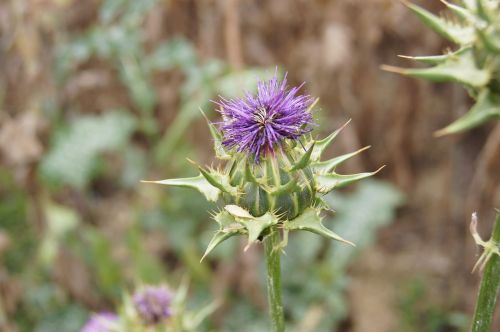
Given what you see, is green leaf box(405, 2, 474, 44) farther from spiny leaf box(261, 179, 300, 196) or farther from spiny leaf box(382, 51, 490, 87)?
spiny leaf box(261, 179, 300, 196)

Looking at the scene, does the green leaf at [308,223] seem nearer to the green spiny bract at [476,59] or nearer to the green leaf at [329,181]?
the green leaf at [329,181]

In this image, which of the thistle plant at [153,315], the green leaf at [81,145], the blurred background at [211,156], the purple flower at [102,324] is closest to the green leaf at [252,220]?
the thistle plant at [153,315]

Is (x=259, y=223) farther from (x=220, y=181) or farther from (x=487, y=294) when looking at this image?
(x=487, y=294)

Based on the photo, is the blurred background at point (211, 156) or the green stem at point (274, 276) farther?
the blurred background at point (211, 156)

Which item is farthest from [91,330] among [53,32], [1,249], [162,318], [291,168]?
[53,32]

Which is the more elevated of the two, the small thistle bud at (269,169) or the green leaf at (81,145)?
the green leaf at (81,145)

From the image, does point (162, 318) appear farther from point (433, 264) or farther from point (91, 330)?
point (433, 264)

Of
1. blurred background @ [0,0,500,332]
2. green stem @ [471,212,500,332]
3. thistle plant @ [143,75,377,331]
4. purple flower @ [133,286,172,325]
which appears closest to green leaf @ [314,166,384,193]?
thistle plant @ [143,75,377,331]

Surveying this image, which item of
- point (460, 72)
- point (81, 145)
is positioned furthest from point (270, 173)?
point (81, 145)

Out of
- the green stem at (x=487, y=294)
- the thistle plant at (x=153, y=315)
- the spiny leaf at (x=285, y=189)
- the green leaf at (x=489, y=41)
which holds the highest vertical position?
the green leaf at (x=489, y=41)
